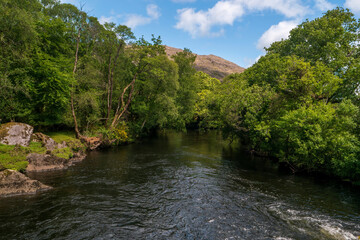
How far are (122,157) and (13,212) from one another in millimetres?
14027

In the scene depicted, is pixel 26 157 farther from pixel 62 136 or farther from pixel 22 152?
pixel 62 136

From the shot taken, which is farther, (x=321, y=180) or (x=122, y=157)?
(x=122, y=157)

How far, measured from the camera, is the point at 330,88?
2116 centimetres

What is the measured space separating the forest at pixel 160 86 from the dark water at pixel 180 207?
179 inches

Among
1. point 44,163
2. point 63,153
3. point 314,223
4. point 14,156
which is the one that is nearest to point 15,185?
point 14,156

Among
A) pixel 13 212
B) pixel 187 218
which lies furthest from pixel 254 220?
pixel 13 212

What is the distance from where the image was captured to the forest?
17.9 metres

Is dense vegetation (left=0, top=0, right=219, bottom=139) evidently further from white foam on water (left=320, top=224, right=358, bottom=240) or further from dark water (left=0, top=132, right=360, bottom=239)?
white foam on water (left=320, top=224, right=358, bottom=240)

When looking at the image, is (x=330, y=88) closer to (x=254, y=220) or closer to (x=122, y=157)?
(x=254, y=220)

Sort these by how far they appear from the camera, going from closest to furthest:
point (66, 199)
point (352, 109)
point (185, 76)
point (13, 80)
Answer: point (66, 199) → point (352, 109) → point (13, 80) → point (185, 76)

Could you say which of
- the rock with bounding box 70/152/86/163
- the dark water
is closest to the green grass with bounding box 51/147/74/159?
the rock with bounding box 70/152/86/163

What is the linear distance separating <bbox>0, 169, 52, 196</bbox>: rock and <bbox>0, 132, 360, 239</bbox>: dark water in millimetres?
841

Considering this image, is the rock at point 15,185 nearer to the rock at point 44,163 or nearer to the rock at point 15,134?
the rock at point 44,163

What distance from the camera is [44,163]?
17.9 meters
